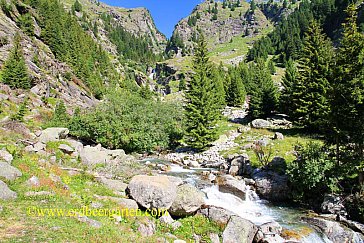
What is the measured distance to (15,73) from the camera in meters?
47.3

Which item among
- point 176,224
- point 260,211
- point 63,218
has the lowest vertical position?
point 260,211

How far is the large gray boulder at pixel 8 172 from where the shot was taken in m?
14.2

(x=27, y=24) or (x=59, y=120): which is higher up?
(x=27, y=24)

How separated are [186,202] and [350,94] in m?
14.0

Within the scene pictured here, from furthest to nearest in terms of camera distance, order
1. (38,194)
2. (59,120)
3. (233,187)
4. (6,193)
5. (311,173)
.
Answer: (59,120), (233,187), (311,173), (38,194), (6,193)

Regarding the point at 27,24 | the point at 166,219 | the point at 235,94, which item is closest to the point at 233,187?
the point at 166,219

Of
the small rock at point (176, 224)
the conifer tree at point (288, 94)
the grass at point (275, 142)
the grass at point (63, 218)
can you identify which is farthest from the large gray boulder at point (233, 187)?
the conifer tree at point (288, 94)

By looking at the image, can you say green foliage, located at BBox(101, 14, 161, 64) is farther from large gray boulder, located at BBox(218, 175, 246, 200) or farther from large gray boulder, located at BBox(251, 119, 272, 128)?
large gray boulder, located at BBox(218, 175, 246, 200)

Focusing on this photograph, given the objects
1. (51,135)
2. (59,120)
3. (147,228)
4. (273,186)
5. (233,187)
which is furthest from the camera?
(59,120)

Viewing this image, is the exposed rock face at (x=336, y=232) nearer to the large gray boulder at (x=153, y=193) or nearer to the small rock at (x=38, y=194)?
the large gray boulder at (x=153, y=193)

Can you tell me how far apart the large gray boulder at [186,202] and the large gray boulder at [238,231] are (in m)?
2.36

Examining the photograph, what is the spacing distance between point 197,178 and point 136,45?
168502 millimetres

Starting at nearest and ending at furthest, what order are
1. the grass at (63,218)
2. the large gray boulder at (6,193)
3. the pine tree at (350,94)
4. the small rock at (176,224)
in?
the grass at (63,218)
the large gray boulder at (6,193)
the small rock at (176,224)
the pine tree at (350,94)

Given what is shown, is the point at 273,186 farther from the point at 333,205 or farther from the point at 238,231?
the point at 238,231
